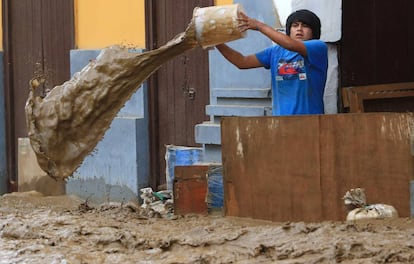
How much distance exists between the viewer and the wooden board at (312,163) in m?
4.91

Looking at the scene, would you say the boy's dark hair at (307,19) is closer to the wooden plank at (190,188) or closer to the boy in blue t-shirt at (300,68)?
the boy in blue t-shirt at (300,68)

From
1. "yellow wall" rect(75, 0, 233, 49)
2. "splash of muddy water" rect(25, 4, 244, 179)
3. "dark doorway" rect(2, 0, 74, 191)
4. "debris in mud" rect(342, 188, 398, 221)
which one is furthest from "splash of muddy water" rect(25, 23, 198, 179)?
"dark doorway" rect(2, 0, 74, 191)

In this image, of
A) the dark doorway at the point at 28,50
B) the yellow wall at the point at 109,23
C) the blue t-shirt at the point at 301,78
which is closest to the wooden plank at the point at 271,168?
the blue t-shirt at the point at 301,78

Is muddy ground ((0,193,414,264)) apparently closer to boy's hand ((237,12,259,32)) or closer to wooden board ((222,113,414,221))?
wooden board ((222,113,414,221))

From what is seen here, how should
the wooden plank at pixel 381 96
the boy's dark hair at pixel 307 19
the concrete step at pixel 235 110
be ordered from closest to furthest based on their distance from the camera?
1. the boy's dark hair at pixel 307 19
2. the wooden plank at pixel 381 96
3. the concrete step at pixel 235 110

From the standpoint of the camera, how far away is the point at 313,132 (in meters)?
5.18

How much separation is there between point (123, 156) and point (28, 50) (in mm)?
2079

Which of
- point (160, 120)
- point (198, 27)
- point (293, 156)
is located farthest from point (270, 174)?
point (160, 120)

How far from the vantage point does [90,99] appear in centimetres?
564

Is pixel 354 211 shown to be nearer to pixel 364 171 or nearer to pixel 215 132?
pixel 364 171

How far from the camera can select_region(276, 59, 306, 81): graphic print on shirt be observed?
567cm

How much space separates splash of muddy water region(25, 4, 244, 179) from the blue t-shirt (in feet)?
1.61

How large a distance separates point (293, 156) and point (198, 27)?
0.94 m

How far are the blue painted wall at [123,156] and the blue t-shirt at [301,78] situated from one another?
3043mm
